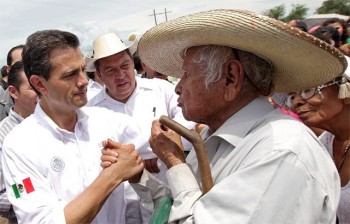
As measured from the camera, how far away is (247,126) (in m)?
1.59

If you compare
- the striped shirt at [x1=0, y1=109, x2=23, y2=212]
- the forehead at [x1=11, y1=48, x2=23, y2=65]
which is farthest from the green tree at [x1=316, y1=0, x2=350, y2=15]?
the striped shirt at [x1=0, y1=109, x2=23, y2=212]

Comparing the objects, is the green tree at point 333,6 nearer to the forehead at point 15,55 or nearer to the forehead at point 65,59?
the forehead at point 15,55

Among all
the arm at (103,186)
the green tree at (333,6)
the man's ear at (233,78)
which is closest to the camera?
the man's ear at (233,78)

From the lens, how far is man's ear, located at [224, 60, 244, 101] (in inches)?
64.6

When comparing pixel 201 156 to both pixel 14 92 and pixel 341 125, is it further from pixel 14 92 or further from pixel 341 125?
pixel 14 92

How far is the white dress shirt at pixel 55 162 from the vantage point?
6.12 ft

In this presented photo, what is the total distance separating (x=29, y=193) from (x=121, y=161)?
0.49 meters

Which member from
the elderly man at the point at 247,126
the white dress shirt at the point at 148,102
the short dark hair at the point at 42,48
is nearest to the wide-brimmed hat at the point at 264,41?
the elderly man at the point at 247,126

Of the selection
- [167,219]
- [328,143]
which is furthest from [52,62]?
[328,143]

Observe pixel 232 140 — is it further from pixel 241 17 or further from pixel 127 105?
pixel 127 105

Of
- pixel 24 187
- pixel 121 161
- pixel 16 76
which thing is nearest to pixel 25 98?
pixel 16 76

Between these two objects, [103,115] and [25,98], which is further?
[25,98]

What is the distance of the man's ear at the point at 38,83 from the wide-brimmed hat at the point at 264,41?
717mm

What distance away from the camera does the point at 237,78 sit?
1.65 meters
